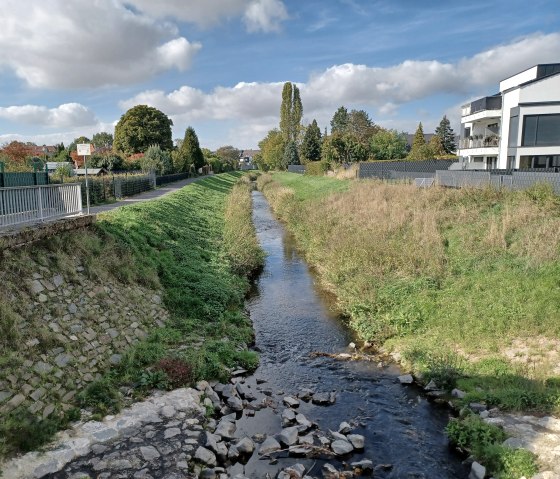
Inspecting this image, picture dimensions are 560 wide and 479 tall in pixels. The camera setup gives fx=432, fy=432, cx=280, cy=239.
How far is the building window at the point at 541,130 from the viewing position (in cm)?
3297

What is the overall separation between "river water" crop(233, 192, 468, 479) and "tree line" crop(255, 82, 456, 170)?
39979 millimetres

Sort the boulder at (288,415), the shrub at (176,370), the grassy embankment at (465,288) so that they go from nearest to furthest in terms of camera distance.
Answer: the boulder at (288,415) < the grassy embankment at (465,288) < the shrub at (176,370)

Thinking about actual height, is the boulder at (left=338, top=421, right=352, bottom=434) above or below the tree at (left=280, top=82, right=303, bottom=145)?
below

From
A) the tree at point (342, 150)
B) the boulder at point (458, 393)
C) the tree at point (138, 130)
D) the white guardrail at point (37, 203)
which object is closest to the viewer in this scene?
the boulder at point (458, 393)

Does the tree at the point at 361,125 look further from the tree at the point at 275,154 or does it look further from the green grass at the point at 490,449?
the green grass at the point at 490,449

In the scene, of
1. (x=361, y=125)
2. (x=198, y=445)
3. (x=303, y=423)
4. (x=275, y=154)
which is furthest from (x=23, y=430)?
(x=275, y=154)

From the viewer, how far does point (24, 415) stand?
754 centimetres

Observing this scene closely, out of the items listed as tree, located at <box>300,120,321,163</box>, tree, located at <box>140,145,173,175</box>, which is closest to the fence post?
tree, located at <box>140,145,173,175</box>

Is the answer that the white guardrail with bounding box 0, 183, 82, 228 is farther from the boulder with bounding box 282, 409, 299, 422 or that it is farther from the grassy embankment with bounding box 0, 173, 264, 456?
the boulder with bounding box 282, 409, 299, 422

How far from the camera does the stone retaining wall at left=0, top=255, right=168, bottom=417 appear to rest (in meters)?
8.09

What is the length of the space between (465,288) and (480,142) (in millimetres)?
32735

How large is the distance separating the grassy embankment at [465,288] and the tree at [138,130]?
57823 millimetres

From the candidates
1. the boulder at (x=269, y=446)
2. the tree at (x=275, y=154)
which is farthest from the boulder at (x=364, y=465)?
the tree at (x=275, y=154)

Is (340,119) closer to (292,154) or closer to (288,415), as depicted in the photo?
(292,154)
